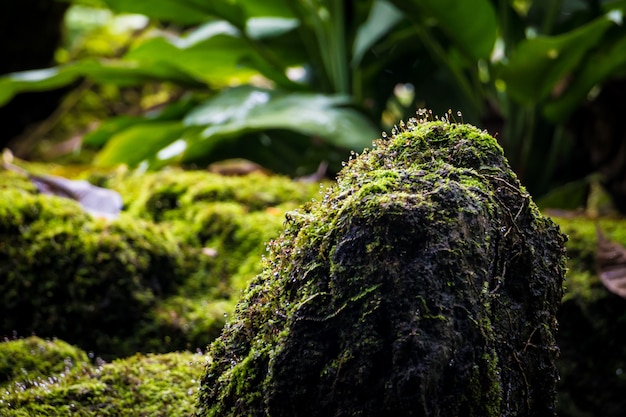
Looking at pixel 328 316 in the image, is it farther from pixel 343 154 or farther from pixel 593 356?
pixel 343 154

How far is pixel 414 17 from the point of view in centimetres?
313

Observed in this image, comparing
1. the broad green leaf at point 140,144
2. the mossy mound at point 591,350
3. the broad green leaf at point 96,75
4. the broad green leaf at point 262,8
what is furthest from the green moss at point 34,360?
the broad green leaf at point 262,8

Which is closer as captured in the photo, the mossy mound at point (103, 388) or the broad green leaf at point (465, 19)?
the mossy mound at point (103, 388)

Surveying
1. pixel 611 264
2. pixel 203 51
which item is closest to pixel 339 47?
pixel 203 51

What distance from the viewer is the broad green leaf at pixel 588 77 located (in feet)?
9.53

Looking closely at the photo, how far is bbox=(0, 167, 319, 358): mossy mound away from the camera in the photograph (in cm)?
181

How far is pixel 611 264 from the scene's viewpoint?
2080 mm

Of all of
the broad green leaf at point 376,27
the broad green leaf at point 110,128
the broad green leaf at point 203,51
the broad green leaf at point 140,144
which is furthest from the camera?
the broad green leaf at point 110,128

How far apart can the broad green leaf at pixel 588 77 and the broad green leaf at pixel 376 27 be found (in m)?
0.92

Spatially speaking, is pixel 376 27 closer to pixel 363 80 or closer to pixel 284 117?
pixel 363 80

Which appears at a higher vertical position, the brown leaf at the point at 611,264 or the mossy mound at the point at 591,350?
the brown leaf at the point at 611,264

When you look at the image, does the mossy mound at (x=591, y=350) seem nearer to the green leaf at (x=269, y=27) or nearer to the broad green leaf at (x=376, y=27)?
the broad green leaf at (x=376, y=27)

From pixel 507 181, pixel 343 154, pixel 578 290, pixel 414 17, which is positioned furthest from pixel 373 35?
pixel 507 181

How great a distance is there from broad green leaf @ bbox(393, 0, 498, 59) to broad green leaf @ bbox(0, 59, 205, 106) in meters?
1.43
